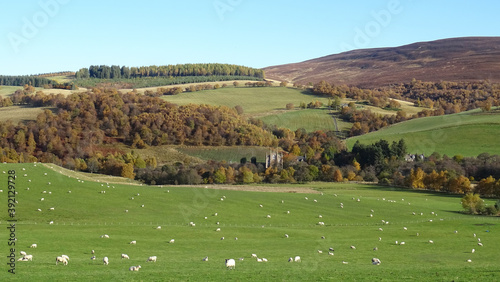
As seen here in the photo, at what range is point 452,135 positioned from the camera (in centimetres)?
12050

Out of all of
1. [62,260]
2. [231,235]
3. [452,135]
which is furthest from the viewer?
[452,135]

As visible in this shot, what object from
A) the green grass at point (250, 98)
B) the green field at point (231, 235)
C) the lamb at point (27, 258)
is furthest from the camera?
the green grass at point (250, 98)

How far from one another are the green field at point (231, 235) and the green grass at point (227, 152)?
55.0 m

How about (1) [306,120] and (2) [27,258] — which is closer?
(2) [27,258]

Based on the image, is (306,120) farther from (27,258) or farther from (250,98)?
(27,258)

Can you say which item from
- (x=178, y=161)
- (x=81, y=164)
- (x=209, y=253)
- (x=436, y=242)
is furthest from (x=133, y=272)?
(x=178, y=161)

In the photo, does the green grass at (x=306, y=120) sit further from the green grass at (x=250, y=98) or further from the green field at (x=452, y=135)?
the green field at (x=452, y=135)

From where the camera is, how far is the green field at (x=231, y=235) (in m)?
22.3

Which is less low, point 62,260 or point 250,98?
point 250,98

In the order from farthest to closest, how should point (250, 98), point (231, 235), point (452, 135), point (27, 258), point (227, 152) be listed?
point (250, 98) → point (227, 152) → point (452, 135) → point (231, 235) → point (27, 258)

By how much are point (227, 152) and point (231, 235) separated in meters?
84.1

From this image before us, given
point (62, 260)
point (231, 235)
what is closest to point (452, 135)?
point (231, 235)

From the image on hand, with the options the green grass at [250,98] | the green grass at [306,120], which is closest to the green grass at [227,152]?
the green grass at [306,120]

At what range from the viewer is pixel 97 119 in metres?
129
